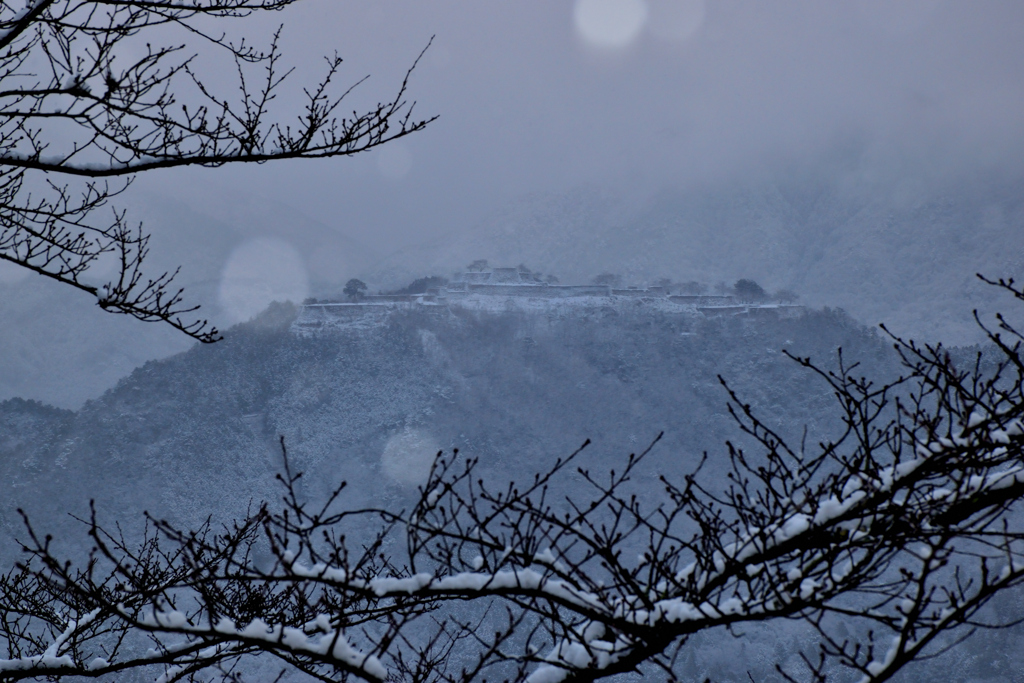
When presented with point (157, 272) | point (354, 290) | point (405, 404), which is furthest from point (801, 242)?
point (157, 272)

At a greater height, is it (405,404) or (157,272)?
(157,272)

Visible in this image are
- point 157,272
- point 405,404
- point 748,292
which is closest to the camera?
point 405,404

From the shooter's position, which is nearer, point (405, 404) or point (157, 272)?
point (405, 404)

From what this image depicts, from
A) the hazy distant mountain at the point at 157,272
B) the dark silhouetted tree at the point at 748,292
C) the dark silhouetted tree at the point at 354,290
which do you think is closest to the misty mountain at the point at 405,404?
the dark silhouetted tree at the point at 354,290

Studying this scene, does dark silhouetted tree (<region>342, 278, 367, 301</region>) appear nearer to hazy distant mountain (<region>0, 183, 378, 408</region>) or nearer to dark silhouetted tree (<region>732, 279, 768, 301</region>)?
hazy distant mountain (<region>0, 183, 378, 408</region>)

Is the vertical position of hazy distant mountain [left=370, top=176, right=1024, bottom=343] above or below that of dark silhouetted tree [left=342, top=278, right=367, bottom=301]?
above

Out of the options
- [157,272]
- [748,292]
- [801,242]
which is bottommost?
[748,292]

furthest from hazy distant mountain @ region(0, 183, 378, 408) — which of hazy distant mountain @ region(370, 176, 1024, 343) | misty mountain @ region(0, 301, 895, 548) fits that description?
misty mountain @ region(0, 301, 895, 548)

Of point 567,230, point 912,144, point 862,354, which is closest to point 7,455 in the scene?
point 862,354

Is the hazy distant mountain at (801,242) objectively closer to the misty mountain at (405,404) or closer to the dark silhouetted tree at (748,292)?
the dark silhouetted tree at (748,292)

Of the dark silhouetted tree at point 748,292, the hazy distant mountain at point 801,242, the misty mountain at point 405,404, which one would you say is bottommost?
the misty mountain at point 405,404

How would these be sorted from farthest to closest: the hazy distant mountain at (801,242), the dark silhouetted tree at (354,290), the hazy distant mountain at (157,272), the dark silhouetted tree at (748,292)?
the hazy distant mountain at (157,272), the hazy distant mountain at (801,242), the dark silhouetted tree at (748,292), the dark silhouetted tree at (354,290)

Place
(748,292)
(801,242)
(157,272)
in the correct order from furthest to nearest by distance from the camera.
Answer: (157,272), (801,242), (748,292)

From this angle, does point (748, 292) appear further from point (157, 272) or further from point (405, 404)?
point (157, 272)
